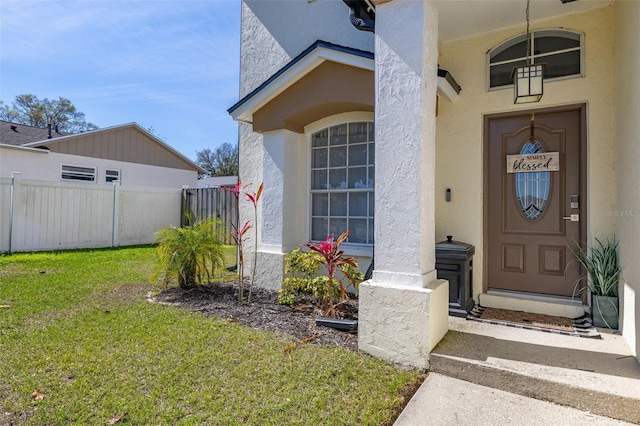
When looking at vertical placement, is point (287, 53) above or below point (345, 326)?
above

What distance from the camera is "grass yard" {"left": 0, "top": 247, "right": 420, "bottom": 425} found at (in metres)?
2.33

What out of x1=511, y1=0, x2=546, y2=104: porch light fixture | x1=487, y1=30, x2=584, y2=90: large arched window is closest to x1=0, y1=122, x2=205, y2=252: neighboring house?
x1=487, y1=30, x2=584, y2=90: large arched window

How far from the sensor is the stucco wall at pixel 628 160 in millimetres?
3000

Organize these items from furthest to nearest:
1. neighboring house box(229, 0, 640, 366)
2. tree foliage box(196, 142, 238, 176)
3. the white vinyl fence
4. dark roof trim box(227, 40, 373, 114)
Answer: tree foliage box(196, 142, 238, 176) → the white vinyl fence → dark roof trim box(227, 40, 373, 114) → neighboring house box(229, 0, 640, 366)

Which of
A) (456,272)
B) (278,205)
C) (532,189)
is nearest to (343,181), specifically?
(278,205)

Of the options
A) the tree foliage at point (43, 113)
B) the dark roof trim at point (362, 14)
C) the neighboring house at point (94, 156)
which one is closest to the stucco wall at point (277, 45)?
the dark roof trim at point (362, 14)

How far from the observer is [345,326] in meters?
3.84

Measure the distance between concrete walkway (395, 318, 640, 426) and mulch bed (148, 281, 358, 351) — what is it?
0.98 m

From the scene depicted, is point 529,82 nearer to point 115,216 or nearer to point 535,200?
point 535,200

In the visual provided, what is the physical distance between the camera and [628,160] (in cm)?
328

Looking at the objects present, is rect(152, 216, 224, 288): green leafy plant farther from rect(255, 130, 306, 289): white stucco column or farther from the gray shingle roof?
the gray shingle roof

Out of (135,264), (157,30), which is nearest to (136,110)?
(157,30)

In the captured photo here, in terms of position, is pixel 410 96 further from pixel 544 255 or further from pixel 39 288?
pixel 39 288

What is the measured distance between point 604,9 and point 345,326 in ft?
15.6
